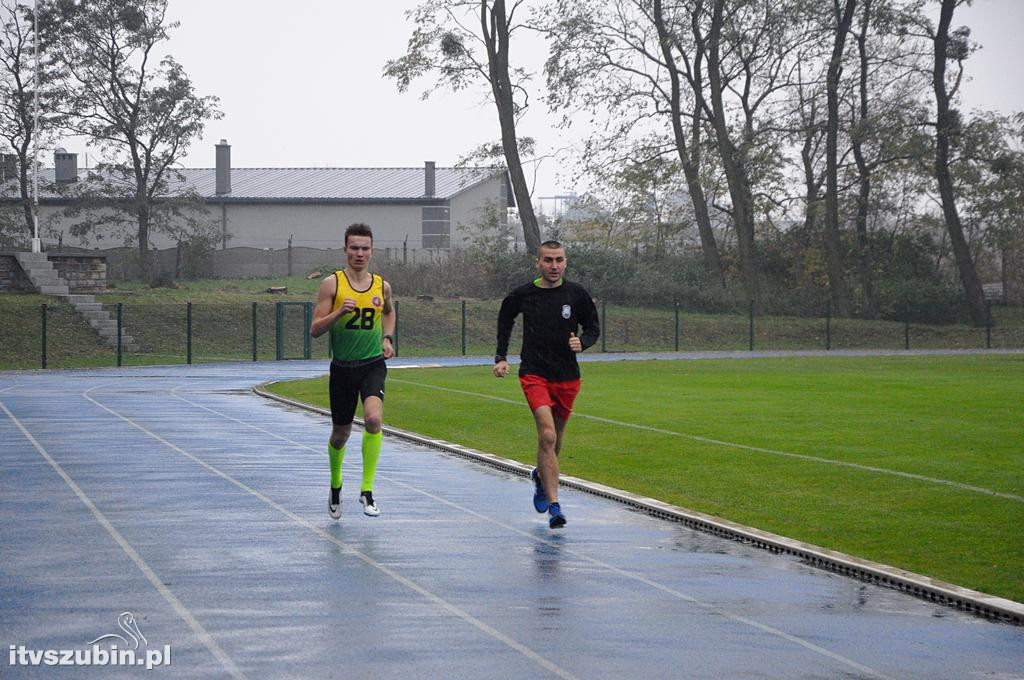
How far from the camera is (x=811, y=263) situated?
61594 millimetres

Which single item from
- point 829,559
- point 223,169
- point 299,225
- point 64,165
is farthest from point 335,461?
point 64,165

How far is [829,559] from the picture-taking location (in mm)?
9438

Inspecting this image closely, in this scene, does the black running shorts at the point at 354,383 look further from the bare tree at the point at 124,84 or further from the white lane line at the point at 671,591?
the bare tree at the point at 124,84

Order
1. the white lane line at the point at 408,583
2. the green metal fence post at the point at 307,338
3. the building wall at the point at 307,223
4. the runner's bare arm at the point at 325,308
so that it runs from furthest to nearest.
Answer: the building wall at the point at 307,223
the green metal fence post at the point at 307,338
the runner's bare arm at the point at 325,308
the white lane line at the point at 408,583

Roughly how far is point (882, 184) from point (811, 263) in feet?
13.9

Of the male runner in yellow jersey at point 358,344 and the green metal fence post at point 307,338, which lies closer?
the male runner in yellow jersey at point 358,344

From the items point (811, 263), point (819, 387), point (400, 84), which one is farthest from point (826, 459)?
point (811, 263)

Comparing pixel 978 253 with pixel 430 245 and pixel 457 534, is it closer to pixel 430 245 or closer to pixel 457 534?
pixel 430 245

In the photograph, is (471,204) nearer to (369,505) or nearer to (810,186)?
(810,186)

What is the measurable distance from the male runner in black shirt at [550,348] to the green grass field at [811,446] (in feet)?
4.71

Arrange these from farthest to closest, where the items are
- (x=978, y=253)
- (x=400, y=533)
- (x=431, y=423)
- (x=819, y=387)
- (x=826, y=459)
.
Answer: (x=978, y=253), (x=819, y=387), (x=431, y=423), (x=826, y=459), (x=400, y=533)

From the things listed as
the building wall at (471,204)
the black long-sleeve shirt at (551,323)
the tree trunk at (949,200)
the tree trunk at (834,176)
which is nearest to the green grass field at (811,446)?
the black long-sleeve shirt at (551,323)

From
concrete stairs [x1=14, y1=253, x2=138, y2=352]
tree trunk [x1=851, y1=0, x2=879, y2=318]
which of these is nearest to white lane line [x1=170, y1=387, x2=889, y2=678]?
concrete stairs [x1=14, y1=253, x2=138, y2=352]

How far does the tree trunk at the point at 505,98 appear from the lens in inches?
2271
